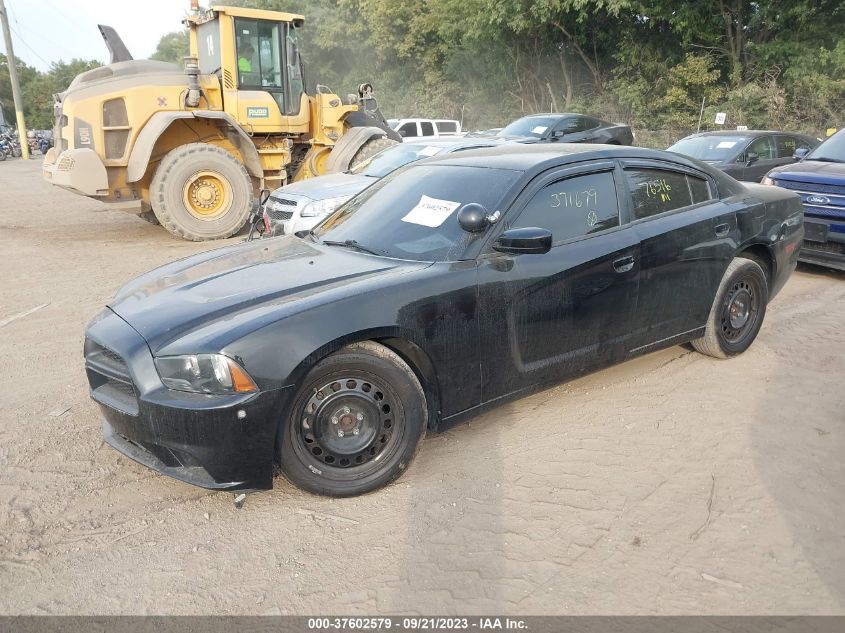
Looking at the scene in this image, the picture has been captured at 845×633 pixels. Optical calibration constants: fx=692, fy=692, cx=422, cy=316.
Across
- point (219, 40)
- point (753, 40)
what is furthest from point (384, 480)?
point (753, 40)

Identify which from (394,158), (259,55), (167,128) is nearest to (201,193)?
(167,128)

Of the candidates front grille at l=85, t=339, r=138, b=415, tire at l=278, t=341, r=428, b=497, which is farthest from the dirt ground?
front grille at l=85, t=339, r=138, b=415

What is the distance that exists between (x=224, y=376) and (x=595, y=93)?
2961 centimetres

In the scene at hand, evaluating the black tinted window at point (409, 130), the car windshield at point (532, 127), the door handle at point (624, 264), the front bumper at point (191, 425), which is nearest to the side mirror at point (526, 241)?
the door handle at point (624, 264)

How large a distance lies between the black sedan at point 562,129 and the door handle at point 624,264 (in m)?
11.2

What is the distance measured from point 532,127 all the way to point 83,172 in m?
9.66

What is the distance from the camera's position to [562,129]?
15625 mm

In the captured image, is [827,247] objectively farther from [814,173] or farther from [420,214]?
[420,214]

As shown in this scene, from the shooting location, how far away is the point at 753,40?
2273cm

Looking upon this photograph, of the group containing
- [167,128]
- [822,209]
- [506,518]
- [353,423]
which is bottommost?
[506,518]

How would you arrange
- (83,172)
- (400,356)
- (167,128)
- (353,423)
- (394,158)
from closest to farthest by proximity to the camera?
(353,423) < (400,356) < (394,158) < (83,172) < (167,128)

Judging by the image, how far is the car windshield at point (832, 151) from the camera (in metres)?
8.19

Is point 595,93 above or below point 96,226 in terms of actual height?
above

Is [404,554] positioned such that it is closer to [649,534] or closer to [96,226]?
[649,534]
